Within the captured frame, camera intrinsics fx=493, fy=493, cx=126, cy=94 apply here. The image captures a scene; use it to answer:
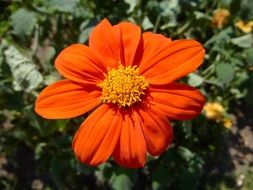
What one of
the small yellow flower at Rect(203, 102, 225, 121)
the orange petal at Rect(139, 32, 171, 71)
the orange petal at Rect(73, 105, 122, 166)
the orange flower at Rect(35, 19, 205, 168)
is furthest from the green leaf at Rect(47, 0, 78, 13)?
the small yellow flower at Rect(203, 102, 225, 121)

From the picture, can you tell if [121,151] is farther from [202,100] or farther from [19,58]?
[19,58]

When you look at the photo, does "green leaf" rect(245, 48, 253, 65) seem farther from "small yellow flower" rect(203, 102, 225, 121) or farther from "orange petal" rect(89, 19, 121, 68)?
"orange petal" rect(89, 19, 121, 68)

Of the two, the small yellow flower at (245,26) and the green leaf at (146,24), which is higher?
the green leaf at (146,24)

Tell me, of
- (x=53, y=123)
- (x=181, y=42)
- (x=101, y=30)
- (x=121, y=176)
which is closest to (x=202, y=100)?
(x=181, y=42)

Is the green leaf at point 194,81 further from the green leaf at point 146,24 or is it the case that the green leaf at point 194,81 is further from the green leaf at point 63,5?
the green leaf at point 63,5

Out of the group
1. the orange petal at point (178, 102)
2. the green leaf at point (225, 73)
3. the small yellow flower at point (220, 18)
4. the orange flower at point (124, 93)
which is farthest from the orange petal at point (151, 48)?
the small yellow flower at point (220, 18)

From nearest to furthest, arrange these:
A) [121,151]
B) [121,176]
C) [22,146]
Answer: [121,151] < [121,176] < [22,146]

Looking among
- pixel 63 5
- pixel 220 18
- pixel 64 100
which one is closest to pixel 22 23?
pixel 63 5
